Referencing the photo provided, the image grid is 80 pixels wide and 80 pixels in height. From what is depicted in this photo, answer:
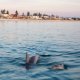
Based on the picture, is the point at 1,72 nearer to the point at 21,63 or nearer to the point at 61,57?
the point at 21,63

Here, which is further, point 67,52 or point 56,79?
point 67,52

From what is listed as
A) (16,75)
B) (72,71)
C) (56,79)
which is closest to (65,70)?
(72,71)

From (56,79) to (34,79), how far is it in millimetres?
1486

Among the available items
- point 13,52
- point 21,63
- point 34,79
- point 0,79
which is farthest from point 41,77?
point 13,52

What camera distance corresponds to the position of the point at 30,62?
884 inches

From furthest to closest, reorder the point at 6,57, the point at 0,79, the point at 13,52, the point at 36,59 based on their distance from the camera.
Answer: the point at 13,52 < the point at 6,57 < the point at 36,59 < the point at 0,79

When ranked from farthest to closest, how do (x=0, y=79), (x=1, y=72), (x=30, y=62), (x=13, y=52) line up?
(x=13, y=52)
(x=30, y=62)
(x=1, y=72)
(x=0, y=79)

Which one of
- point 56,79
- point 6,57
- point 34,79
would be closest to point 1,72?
point 34,79

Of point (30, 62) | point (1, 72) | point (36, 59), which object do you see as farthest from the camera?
point (36, 59)

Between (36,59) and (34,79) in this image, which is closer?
(34,79)

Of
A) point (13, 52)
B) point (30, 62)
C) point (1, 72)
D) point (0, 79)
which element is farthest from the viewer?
point (13, 52)

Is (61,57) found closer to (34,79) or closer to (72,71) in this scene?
(72,71)

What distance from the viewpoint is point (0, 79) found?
17656mm

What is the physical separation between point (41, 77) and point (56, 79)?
3.44ft
